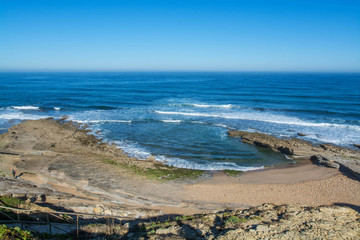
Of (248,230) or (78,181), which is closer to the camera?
(248,230)

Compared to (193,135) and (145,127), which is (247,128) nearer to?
(193,135)

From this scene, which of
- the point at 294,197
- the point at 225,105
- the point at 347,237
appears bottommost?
the point at 294,197

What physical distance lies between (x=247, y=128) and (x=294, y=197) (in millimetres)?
14387

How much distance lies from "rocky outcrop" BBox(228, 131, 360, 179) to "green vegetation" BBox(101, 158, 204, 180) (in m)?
8.61

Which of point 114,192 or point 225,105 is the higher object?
point 225,105

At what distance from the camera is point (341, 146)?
20.8 meters

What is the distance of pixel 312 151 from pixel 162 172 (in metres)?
13.3

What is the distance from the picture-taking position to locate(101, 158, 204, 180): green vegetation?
48.2 feet

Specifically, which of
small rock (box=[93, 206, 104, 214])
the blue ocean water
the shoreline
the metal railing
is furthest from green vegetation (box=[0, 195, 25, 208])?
the blue ocean water

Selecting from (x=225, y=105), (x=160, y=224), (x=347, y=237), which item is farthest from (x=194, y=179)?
(x=225, y=105)

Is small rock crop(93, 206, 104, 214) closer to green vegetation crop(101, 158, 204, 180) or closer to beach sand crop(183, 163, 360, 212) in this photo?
beach sand crop(183, 163, 360, 212)

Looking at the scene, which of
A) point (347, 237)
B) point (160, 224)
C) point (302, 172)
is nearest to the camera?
point (347, 237)

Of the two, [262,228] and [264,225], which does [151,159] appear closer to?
[264,225]

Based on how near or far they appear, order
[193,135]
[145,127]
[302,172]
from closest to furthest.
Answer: [302,172] < [193,135] < [145,127]
